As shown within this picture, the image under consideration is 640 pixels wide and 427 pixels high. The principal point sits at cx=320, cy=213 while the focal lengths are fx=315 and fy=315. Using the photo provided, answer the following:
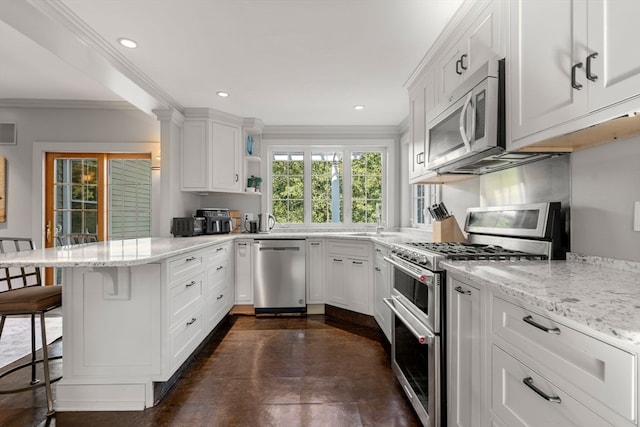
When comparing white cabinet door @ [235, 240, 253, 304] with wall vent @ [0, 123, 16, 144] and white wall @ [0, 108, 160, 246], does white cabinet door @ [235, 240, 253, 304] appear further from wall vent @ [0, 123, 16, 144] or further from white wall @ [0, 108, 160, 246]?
wall vent @ [0, 123, 16, 144]

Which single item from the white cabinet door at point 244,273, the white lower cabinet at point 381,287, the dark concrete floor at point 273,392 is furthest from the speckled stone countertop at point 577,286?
the white cabinet door at point 244,273

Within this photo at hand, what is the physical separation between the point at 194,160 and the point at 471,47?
2.98 m

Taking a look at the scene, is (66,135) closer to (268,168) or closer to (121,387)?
(268,168)

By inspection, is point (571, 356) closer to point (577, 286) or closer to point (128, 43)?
point (577, 286)

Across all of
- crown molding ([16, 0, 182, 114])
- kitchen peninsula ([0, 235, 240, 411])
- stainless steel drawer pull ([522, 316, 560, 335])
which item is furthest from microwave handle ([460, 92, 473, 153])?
crown molding ([16, 0, 182, 114])

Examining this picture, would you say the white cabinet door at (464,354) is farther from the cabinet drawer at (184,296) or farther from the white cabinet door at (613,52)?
the cabinet drawer at (184,296)

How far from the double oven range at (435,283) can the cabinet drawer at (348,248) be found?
49.1 inches

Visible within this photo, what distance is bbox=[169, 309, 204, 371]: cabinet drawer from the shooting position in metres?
2.05

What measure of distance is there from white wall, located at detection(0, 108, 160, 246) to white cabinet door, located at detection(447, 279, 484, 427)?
3.65 metres

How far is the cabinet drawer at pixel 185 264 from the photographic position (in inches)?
81.4

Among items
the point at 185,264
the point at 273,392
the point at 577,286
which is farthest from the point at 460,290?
the point at 185,264

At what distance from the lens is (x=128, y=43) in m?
2.23

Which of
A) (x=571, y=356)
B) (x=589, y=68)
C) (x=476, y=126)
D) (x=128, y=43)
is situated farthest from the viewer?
(x=128, y=43)

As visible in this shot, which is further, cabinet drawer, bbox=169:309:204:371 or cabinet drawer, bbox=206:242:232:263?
cabinet drawer, bbox=206:242:232:263
